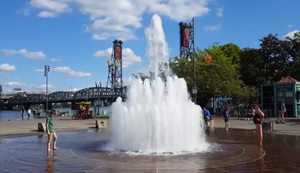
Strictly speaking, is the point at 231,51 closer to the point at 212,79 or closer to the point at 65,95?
the point at 212,79

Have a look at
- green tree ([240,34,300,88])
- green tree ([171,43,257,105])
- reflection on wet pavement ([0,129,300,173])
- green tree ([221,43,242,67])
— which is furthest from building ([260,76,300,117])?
green tree ([221,43,242,67])

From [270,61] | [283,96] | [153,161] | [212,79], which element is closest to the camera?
[153,161]

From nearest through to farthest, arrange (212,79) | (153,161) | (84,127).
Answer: (153,161) → (84,127) → (212,79)

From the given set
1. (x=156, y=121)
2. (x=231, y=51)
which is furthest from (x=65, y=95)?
(x=156, y=121)

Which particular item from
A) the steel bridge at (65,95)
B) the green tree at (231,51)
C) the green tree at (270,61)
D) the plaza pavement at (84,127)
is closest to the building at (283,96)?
the plaza pavement at (84,127)

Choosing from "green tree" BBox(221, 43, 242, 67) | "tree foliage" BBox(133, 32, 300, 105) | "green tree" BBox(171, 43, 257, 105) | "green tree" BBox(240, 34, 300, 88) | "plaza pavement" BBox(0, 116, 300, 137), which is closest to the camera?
"plaza pavement" BBox(0, 116, 300, 137)

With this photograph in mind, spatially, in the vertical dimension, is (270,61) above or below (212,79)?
above

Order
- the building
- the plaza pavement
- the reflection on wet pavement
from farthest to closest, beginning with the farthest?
1. the building
2. the plaza pavement
3. the reflection on wet pavement

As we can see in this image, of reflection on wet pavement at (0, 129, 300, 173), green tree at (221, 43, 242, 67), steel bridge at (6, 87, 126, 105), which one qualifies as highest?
green tree at (221, 43, 242, 67)

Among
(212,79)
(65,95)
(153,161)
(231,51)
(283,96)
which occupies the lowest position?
(153,161)

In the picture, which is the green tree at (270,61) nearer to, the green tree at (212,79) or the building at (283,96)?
the green tree at (212,79)

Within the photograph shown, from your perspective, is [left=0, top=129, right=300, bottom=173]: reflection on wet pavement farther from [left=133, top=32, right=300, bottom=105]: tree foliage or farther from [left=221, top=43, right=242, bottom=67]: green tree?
[left=221, top=43, right=242, bottom=67]: green tree

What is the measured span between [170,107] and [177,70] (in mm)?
33652

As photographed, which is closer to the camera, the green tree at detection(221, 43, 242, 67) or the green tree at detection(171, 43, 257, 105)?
the green tree at detection(171, 43, 257, 105)
